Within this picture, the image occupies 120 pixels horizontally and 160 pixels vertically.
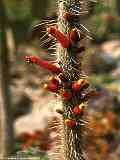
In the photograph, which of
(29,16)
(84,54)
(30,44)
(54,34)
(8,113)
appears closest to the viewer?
(54,34)

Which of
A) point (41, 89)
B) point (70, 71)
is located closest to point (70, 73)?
point (70, 71)

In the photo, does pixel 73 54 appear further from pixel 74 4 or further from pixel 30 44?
pixel 30 44

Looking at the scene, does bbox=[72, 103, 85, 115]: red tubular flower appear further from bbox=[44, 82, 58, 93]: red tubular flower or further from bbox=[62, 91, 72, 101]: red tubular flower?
bbox=[44, 82, 58, 93]: red tubular flower

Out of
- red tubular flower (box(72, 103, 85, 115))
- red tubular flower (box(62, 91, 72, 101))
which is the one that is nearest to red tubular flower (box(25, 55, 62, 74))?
red tubular flower (box(62, 91, 72, 101))

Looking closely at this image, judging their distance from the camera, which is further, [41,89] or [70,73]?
[41,89]

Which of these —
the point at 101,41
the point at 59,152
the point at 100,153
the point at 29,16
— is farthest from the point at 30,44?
the point at 59,152

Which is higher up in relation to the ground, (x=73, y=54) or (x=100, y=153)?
(x=73, y=54)

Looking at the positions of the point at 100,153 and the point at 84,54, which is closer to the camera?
the point at 84,54

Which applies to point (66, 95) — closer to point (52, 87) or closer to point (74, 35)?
point (52, 87)
